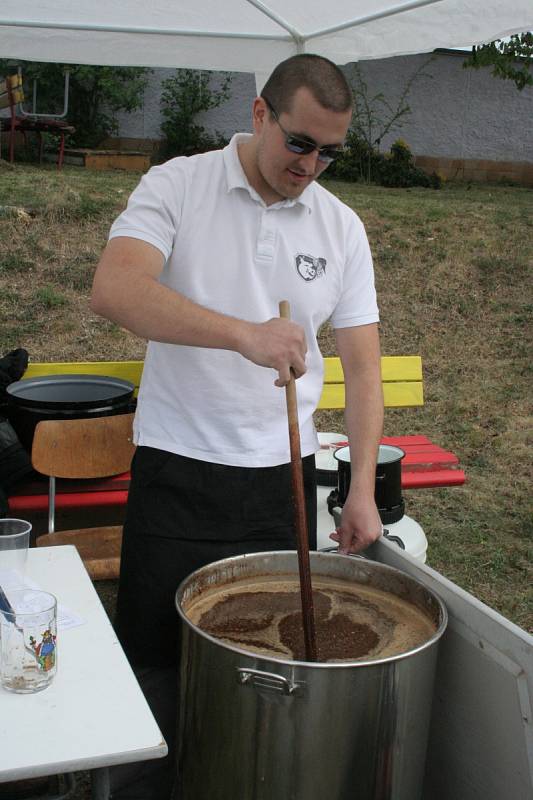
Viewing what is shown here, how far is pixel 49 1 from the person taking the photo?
10.7ft

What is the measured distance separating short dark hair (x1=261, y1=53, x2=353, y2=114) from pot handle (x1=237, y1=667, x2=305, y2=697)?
116 centimetres

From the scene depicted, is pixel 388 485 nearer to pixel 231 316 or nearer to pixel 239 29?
pixel 231 316

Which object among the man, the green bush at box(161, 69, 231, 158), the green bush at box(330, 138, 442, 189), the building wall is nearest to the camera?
the man

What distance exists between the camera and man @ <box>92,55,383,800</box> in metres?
1.94

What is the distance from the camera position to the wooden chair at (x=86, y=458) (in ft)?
11.2

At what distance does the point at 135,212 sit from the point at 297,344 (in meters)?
0.52

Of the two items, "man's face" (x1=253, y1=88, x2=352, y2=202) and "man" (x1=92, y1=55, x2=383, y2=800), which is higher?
"man's face" (x1=253, y1=88, x2=352, y2=202)

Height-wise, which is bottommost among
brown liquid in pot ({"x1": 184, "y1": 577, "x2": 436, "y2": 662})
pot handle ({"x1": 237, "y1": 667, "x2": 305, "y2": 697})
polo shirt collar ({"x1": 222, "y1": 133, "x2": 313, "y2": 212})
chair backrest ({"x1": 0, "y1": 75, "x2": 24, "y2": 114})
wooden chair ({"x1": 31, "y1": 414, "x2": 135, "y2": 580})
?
wooden chair ({"x1": 31, "y1": 414, "x2": 135, "y2": 580})

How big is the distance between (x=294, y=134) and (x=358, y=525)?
931 mm

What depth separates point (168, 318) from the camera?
180cm

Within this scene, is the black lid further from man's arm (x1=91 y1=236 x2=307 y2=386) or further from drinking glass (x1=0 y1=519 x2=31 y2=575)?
man's arm (x1=91 y1=236 x2=307 y2=386)

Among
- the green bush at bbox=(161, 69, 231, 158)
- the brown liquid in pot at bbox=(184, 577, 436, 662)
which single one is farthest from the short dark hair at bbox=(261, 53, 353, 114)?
the green bush at bbox=(161, 69, 231, 158)

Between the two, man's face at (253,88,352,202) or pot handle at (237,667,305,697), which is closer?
pot handle at (237,667,305,697)

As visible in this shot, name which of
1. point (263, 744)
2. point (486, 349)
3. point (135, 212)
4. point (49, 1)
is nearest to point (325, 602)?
point (263, 744)
